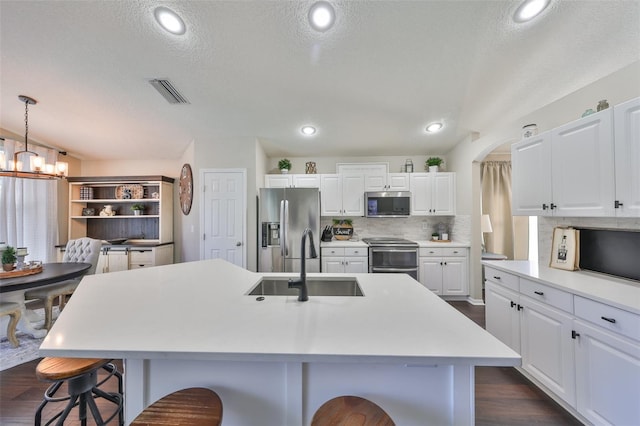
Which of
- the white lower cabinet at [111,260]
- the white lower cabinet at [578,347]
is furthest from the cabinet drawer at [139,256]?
the white lower cabinet at [578,347]

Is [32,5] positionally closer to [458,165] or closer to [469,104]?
[469,104]

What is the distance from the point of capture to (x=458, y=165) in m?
3.99

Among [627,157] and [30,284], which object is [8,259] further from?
[627,157]

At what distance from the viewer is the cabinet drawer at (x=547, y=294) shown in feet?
5.06

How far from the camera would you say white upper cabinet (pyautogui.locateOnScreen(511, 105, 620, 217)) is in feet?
5.13

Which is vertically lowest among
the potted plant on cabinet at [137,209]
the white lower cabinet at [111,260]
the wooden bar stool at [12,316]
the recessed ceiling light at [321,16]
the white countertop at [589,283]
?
the wooden bar stool at [12,316]

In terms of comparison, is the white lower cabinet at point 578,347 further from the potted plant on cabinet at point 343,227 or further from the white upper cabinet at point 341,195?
the potted plant on cabinet at point 343,227

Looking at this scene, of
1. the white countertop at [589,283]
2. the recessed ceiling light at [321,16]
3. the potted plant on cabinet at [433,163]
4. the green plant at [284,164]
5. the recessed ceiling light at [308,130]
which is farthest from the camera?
the green plant at [284,164]

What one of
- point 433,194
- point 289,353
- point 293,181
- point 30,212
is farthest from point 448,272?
point 30,212

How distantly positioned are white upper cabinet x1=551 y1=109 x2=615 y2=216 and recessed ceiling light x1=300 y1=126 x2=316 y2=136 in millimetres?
2654

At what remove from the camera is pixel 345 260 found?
379cm

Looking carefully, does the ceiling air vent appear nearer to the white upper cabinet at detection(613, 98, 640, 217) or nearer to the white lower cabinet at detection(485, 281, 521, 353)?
the white upper cabinet at detection(613, 98, 640, 217)

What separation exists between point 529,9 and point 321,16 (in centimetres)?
159

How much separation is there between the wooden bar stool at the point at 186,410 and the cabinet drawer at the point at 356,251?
9.75 feet
